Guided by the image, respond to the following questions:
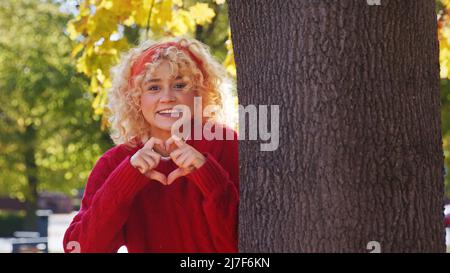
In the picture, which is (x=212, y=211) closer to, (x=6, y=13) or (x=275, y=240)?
(x=275, y=240)

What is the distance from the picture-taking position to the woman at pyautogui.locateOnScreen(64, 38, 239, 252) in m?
3.14

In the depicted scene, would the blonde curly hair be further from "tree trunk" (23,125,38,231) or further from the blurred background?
"tree trunk" (23,125,38,231)

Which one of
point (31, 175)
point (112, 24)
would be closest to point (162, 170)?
point (112, 24)

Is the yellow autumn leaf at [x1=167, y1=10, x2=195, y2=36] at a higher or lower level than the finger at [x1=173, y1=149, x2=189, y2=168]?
higher

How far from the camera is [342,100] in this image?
270cm

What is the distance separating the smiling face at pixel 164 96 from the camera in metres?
3.39

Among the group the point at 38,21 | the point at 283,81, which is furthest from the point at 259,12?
the point at 38,21

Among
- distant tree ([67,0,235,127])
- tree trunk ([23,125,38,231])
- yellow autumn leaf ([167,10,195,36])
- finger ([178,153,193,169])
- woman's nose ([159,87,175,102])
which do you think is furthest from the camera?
tree trunk ([23,125,38,231])

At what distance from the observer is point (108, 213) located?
10.5 feet

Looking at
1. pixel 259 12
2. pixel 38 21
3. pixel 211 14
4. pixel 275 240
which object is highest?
pixel 38 21

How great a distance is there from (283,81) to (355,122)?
11.6 inches

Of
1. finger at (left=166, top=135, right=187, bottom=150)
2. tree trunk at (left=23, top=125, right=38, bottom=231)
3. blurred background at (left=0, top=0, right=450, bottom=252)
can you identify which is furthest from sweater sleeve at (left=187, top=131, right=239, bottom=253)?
tree trunk at (left=23, top=125, right=38, bottom=231)

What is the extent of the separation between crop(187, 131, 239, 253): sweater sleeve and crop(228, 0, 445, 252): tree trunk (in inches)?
10.8

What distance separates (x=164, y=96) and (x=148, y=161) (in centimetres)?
39
